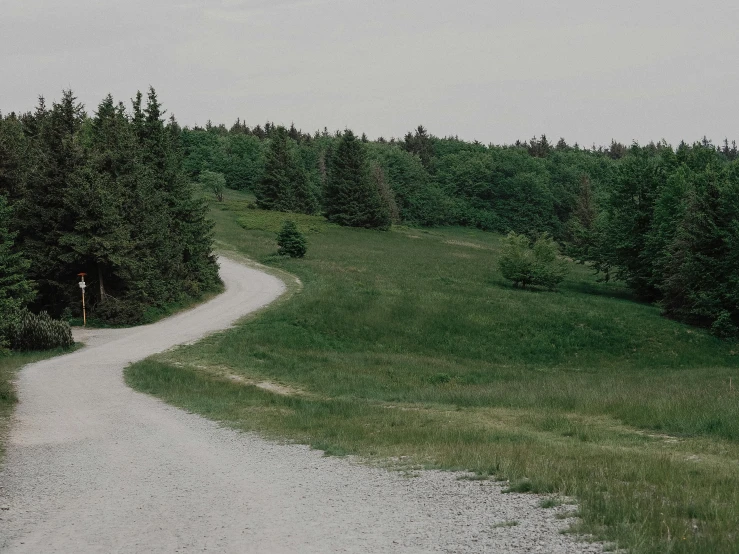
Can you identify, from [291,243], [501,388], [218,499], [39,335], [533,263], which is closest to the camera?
[218,499]

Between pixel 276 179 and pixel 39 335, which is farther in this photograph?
pixel 276 179

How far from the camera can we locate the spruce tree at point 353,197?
290ft

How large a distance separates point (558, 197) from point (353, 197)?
66.3m

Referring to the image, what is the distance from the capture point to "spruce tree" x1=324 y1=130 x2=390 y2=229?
8850 cm

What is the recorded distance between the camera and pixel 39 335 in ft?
93.8

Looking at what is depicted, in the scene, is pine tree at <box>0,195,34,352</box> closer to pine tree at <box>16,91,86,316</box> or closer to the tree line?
the tree line

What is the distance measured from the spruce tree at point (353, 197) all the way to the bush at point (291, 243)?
2993 centimetres

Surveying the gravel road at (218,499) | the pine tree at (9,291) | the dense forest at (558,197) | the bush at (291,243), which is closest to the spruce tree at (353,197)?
the dense forest at (558,197)

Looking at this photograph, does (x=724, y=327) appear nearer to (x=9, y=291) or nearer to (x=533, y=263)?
(x=533, y=263)

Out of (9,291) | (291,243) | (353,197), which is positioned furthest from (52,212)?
(353,197)

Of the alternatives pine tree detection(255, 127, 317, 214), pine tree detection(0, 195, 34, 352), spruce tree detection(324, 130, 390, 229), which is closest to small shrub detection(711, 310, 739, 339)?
pine tree detection(0, 195, 34, 352)

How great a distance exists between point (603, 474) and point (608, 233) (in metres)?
48.2

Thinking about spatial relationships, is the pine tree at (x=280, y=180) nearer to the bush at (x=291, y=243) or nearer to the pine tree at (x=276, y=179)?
the pine tree at (x=276, y=179)

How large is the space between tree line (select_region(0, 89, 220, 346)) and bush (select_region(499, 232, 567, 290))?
23969 millimetres
